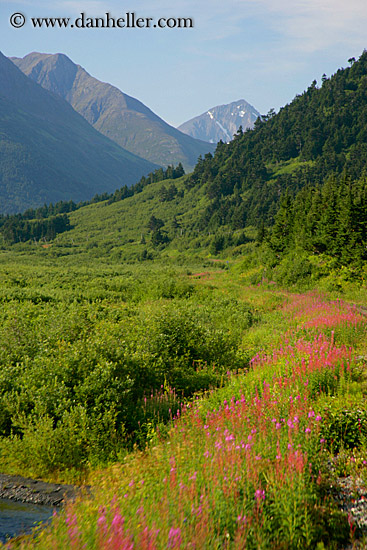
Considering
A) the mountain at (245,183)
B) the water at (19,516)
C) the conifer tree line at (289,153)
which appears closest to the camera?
the water at (19,516)

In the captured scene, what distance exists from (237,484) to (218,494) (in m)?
0.30

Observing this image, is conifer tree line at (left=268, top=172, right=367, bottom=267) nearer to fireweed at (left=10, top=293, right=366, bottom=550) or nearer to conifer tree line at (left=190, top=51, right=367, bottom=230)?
fireweed at (left=10, top=293, right=366, bottom=550)

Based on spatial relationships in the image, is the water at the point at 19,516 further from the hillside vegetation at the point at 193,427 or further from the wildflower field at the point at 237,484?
the hillside vegetation at the point at 193,427

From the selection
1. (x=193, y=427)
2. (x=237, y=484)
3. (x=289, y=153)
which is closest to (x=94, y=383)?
(x=193, y=427)

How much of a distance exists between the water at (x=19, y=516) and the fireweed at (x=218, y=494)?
0.97m

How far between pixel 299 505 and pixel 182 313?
11849 mm

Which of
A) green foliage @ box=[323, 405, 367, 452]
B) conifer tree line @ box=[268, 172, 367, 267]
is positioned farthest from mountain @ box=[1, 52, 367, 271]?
green foliage @ box=[323, 405, 367, 452]

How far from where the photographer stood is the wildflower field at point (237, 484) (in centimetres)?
412

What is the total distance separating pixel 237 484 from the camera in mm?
4648

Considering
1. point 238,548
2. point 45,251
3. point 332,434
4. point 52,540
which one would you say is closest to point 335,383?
point 332,434

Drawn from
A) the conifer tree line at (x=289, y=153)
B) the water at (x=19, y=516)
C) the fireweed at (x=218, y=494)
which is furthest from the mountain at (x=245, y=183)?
the water at (x=19, y=516)

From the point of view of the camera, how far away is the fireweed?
409cm

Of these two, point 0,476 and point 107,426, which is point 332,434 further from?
point 0,476

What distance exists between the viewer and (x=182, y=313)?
53.2 ft
